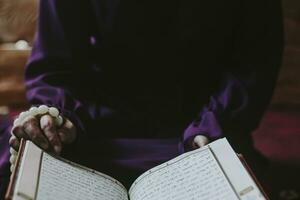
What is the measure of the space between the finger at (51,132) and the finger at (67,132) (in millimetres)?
25

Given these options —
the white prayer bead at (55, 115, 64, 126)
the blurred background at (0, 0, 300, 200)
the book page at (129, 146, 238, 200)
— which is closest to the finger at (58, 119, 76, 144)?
the white prayer bead at (55, 115, 64, 126)

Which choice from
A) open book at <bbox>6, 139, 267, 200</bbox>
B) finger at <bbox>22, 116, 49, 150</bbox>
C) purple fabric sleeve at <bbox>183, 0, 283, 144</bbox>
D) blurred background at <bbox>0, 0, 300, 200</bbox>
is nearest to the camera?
open book at <bbox>6, 139, 267, 200</bbox>

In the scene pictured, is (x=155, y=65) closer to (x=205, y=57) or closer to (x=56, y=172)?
(x=205, y=57)

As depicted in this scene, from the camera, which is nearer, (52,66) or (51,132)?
(51,132)

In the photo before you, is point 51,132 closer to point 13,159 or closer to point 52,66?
point 13,159

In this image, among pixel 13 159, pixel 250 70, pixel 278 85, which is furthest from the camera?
pixel 278 85

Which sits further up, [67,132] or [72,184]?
[67,132]

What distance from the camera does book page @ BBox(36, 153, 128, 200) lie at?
1.97 feet

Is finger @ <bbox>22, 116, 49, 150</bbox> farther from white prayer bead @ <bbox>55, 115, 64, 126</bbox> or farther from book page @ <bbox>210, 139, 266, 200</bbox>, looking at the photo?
book page @ <bbox>210, 139, 266, 200</bbox>

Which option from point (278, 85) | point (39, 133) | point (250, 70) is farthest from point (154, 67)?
point (278, 85)

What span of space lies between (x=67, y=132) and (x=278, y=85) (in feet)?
2.41

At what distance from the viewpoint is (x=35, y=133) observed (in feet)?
2.32

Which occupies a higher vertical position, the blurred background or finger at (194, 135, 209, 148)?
the blurred background

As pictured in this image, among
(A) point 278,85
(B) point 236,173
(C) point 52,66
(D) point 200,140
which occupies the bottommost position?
(B) point 236,173
